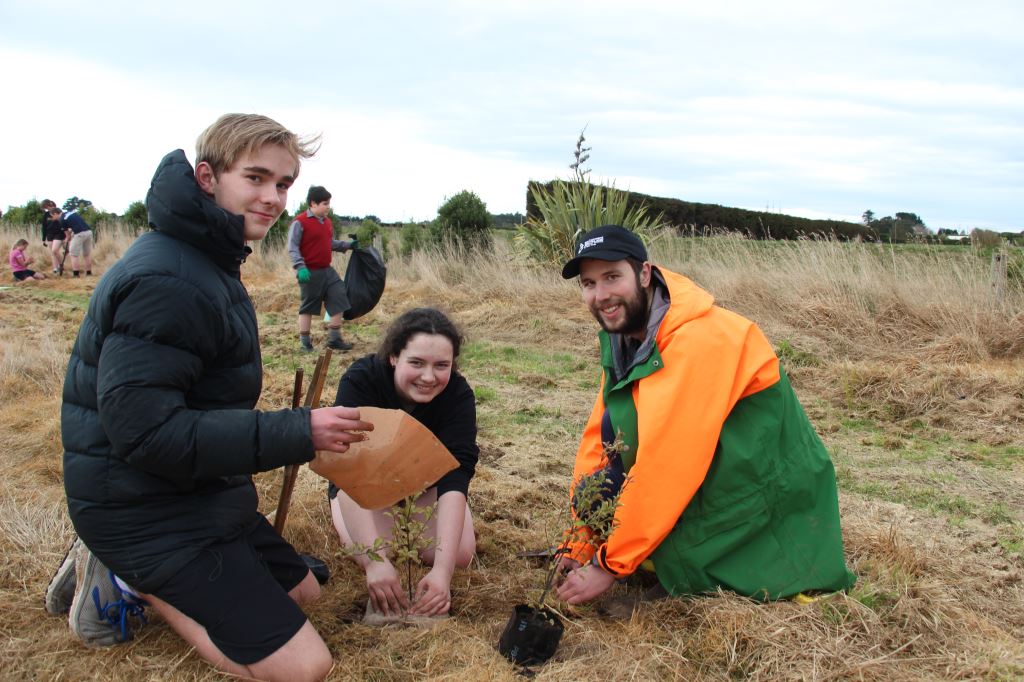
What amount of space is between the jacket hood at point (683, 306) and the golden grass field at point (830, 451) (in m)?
0.93

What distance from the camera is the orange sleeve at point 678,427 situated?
8.28 feet

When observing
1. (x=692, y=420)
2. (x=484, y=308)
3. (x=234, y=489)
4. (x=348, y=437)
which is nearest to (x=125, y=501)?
(x=234, y=489)

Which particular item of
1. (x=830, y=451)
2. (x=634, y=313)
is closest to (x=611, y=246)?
(x=634, y=313)

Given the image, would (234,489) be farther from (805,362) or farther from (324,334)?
(324,334)

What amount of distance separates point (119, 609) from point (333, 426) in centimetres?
102

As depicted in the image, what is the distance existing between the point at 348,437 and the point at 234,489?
21.2 inches

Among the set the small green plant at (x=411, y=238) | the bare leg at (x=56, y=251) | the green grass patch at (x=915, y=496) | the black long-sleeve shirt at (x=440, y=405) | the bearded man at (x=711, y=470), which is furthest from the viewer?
the bare leg at (x=56, y=251)

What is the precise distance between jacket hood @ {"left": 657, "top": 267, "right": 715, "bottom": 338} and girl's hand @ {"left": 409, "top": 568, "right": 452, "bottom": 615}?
1147mm

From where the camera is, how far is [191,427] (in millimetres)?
2027

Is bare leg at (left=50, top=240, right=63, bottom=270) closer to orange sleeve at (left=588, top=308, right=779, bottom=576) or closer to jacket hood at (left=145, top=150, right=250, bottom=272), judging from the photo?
jacket hood at (left=145, top=150, right=250, bottom=272)

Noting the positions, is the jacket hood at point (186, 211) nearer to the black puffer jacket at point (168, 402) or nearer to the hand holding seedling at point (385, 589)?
the black puffer jacket at point (168, 402)

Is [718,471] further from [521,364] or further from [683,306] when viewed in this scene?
[521,364]

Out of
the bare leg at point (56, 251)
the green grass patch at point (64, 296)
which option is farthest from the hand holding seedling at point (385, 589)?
the bare leg at point (56, 251)

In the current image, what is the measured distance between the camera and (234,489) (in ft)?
8.02
